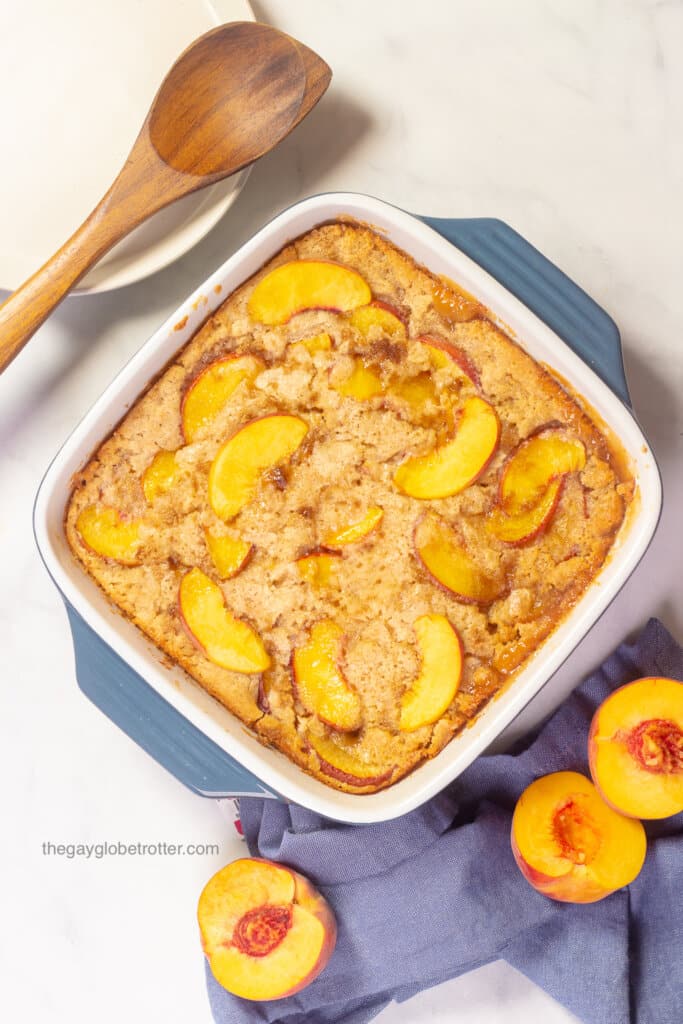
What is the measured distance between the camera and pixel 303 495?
135 cm

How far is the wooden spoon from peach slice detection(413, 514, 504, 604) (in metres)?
0.66

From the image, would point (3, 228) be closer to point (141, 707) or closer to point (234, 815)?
point (141, 707)

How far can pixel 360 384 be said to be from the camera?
135 centimetres

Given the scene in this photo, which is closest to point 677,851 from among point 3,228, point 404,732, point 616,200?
point 404,732

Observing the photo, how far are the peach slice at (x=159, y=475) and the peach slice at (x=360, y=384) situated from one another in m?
0.29

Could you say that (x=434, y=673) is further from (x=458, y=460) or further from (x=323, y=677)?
(x=458, y=460)

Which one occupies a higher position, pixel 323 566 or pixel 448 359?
pixel 448 359

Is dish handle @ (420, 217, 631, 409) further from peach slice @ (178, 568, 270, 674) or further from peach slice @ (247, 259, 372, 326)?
peach slice @ (178, 568, 270, 674)

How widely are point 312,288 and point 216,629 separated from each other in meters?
0.56

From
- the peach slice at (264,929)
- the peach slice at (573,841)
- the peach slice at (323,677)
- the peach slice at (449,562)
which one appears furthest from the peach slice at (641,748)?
the peach slice at (264,929)

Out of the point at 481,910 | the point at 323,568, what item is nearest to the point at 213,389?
the point at 323,568

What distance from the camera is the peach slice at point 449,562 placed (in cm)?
135

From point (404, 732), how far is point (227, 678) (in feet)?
0.97

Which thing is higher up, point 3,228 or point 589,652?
point 3,228
